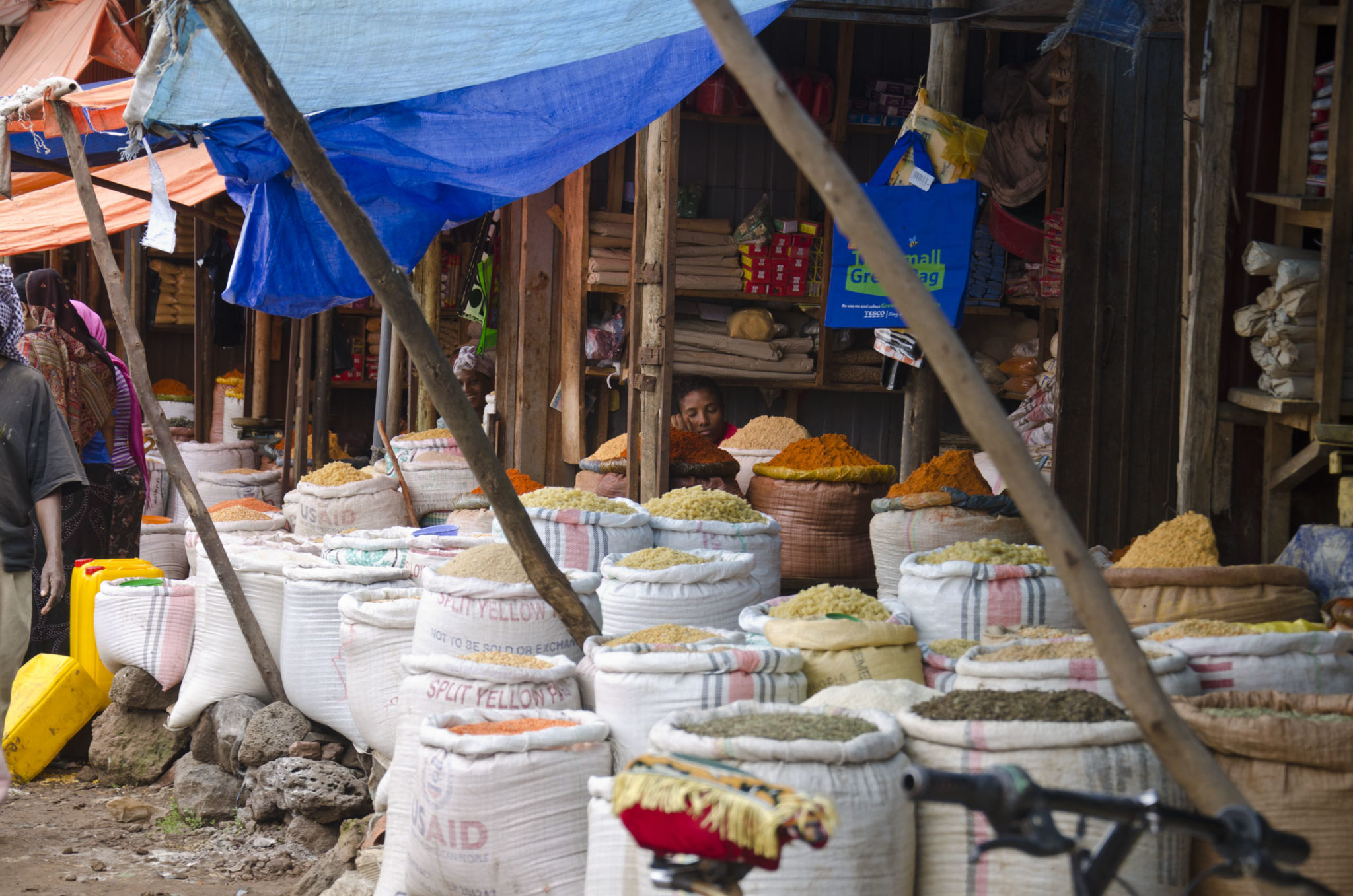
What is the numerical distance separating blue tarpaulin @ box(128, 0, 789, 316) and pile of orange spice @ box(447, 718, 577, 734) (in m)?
1.88

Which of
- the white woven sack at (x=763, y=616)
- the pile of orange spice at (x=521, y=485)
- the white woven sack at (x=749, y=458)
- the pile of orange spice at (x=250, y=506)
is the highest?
the white woven sack at (x=749, y=458)

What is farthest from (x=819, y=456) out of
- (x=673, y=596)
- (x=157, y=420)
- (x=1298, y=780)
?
(x=1298, y=780)

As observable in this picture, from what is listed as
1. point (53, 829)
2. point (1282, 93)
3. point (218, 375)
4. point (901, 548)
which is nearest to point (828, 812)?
point (901, 548)

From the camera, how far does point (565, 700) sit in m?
2.57

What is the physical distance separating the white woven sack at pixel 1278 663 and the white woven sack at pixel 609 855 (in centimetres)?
109

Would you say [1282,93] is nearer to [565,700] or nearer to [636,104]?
[636,104]

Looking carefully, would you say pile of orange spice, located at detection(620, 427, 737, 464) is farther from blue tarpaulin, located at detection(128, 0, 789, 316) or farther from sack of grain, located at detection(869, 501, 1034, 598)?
blue tarpaulin, located at detection(128, 0, 789, 316)

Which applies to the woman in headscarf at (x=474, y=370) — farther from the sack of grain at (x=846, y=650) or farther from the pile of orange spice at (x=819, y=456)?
the sack of grain at (x=846, y=650)

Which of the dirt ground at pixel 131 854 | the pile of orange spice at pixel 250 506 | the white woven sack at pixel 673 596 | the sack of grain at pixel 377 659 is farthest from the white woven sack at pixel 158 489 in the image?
the white woven sack at pixel 673 596

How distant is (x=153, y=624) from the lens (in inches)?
181

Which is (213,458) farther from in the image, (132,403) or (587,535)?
(587,535)

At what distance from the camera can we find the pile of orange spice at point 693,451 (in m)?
4.52

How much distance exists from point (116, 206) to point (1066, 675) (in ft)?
18.6

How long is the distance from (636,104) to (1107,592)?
2.57 m
